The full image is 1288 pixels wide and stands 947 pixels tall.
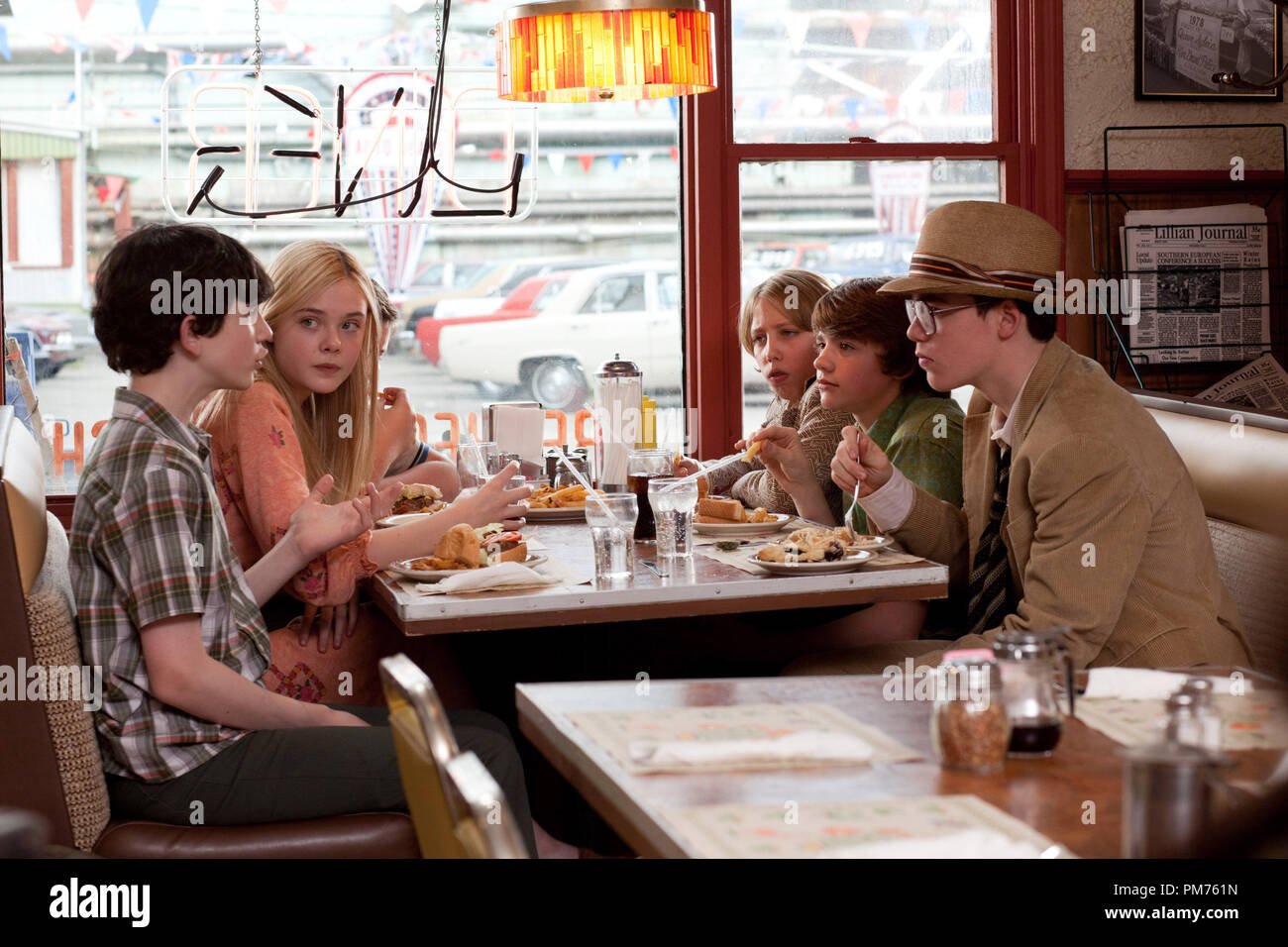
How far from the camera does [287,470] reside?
2.52 meters

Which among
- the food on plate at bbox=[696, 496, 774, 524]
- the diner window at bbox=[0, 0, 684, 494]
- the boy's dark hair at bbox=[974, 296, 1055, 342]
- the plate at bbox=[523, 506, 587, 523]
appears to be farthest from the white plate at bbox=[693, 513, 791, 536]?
the diner window at bbox=[0, 0, 684, 494]

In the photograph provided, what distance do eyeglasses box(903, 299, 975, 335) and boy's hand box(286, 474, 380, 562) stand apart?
3.43 ft

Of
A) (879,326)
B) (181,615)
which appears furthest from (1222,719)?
(879,326)

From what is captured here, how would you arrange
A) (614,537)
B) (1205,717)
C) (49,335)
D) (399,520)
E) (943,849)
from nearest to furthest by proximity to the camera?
(943,849) → (1205,717) → (614,537) → (399,520) → (49,335)

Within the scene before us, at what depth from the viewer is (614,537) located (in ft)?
7.93

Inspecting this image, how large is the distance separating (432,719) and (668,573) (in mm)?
1237

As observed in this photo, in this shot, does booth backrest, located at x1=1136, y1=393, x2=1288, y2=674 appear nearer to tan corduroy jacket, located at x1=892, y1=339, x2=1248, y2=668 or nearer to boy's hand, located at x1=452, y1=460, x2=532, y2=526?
tan corduroy jacket, located at x1=892, y1=339, x2=1248, y2=668

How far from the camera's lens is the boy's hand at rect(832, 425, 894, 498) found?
266cm

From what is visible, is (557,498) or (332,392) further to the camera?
(557,498)

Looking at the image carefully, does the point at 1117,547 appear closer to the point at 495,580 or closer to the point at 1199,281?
the point at 495,580

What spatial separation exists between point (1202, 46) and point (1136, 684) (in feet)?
10.3
